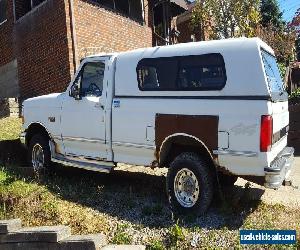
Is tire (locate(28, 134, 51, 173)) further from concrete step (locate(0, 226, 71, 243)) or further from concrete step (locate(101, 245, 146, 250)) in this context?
concrete step (locate(101, 245, 146, 250))

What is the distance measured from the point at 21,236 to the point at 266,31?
2204cm

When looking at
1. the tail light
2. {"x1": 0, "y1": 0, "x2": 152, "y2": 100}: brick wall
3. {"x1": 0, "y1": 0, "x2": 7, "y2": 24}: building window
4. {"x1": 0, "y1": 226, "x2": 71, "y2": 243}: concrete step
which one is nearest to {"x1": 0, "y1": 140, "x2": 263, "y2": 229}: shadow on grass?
{"x1": 0, "y1": 226, "x2": 71, "y2": 243}: concrete step

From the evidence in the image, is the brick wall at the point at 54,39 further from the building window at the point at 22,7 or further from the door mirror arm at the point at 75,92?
the door mirror arm at the point at 75,92

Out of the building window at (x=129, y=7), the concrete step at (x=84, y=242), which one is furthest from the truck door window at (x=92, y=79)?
the building window at (x=129, y=7)

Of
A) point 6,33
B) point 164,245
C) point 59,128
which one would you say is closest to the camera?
point 164,245

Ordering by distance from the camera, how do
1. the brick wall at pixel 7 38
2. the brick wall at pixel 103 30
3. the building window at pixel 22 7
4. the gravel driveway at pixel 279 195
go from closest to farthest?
1. the gravel driveway at pixel 279 195
2. the brick wall at pixel 103 30
3. the building window at pixel 22 7
4. the brick wall at pixel 7 38

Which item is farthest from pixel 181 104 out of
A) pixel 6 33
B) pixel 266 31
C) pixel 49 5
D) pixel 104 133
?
pixel 266 31

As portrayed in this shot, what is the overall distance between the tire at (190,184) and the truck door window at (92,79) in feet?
7.02

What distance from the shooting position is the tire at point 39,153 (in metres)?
8.93

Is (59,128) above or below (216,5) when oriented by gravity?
below

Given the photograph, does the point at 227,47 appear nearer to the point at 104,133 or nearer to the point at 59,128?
the point at 104,133

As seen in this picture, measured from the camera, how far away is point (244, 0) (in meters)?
18.6

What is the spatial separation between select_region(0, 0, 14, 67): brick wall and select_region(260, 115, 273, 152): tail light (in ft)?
43.1

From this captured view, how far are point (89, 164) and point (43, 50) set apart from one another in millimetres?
8309
